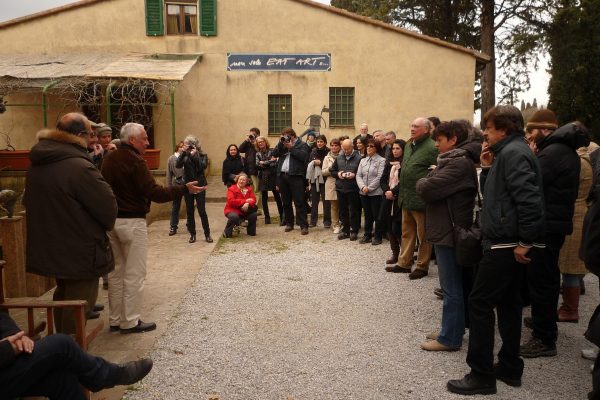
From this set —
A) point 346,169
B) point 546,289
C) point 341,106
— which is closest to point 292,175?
point 346,169

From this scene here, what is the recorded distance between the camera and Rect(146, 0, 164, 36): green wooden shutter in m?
16.6

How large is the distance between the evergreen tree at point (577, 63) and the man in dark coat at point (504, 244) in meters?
16.7

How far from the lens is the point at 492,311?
3965 millimetres

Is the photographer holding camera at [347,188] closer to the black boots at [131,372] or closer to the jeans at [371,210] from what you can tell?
the jeans at [371,210]

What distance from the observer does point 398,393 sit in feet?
12.9

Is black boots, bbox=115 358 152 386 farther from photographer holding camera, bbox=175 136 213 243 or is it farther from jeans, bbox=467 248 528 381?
photographer holding camera, bbox=175 136 213 243

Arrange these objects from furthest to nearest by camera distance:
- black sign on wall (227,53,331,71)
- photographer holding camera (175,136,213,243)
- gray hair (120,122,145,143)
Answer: black sign on wall (227,53,331,71)
photographer holding camera (175,136,213,243)
gray hair (120,122,145,143)

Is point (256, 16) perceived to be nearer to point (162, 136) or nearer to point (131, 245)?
point (162, 136)

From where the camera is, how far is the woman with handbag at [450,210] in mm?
4539

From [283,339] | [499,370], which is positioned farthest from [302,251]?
[499,370]

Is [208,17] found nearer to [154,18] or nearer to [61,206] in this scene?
[154,18]

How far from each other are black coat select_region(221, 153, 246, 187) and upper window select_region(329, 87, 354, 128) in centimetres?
664

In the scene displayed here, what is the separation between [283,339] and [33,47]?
15.7m

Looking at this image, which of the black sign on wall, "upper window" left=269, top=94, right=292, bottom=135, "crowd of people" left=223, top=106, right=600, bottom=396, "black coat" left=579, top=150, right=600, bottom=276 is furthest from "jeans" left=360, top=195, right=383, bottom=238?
the black sign on wall
